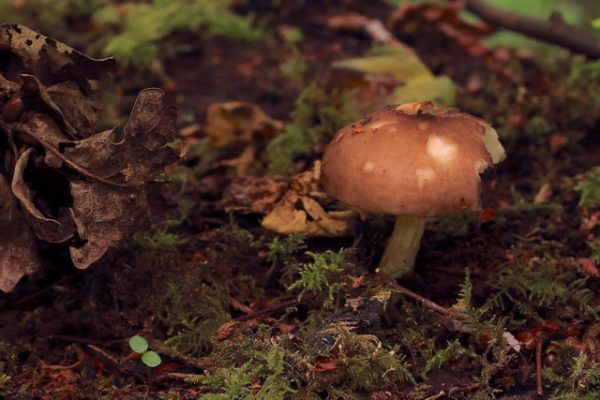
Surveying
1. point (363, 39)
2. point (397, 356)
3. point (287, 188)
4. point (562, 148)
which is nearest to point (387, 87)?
point (562, 148)

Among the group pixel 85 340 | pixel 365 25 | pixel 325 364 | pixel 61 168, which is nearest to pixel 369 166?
pixel 325 364

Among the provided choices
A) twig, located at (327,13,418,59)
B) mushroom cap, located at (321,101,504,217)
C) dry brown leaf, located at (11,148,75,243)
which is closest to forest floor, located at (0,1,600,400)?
mushroom cap, located at (321,101,504,217)

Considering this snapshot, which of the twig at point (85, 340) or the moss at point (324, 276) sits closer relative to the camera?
the moss at point (324, 276)

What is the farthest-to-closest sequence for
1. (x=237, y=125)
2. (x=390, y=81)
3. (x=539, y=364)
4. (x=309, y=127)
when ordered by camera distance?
(x=390, y=81), (x=237, y=125), (x=309, y=127), (x=539, y=364)

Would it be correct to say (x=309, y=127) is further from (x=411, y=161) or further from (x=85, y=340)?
(x=85, y=340)

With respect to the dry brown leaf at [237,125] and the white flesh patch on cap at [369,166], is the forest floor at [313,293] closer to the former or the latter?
the dry brown leaf at [237,125]

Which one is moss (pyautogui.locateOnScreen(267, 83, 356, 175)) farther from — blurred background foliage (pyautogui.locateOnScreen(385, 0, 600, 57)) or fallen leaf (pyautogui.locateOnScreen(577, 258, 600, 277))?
blurred background foliage (pyautogui.locateOnScreen(385, 0, 600, 57))

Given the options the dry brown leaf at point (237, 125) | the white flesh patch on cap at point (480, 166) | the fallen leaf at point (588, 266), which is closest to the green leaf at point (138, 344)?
the white flesh patch on cap at point (480, 166)
